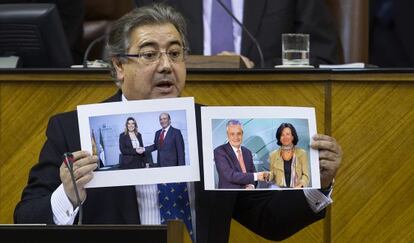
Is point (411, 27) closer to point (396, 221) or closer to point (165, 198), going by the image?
point (396, 221)

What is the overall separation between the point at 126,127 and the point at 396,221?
1258 mm

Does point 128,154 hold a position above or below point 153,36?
below

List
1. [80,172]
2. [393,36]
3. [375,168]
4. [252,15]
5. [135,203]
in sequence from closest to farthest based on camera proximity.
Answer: [80,172], [135,203], [375,168], [252,15], [393,36]

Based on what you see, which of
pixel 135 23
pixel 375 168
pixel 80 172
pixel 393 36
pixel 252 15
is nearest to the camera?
pixel 80 172

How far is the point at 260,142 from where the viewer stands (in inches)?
123

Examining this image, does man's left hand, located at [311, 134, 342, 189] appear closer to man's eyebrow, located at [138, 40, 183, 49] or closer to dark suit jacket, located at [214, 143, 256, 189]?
dark suit jacket, located at [214, 143, 256, 189]

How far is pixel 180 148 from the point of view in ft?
10.4

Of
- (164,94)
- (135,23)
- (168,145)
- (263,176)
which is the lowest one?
(263,176)

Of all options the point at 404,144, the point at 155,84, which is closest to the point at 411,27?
the point at 404,144

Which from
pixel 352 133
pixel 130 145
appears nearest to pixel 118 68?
pixel 130 145

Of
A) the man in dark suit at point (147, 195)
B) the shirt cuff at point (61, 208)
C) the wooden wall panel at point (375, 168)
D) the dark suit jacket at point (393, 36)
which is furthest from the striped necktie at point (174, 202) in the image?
the dark suit jacket at point (393, 36)

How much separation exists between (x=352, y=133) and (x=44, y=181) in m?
1.20

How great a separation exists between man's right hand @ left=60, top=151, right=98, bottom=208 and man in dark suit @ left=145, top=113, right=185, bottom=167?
0.18 m

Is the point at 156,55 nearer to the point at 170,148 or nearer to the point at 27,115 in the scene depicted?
the point at 170,148
